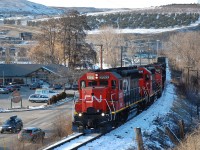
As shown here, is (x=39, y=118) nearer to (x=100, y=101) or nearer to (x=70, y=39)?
(x=100, y=101)

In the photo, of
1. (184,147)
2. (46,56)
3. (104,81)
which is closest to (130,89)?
(104,81)

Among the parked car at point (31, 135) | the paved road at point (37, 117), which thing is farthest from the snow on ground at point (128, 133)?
the parked car at point (31, 135)

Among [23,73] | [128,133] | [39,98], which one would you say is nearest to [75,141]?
[128,133]

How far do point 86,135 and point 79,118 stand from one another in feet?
3.87

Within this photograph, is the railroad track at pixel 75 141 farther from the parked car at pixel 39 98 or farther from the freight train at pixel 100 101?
the parked car at pixel 39 98

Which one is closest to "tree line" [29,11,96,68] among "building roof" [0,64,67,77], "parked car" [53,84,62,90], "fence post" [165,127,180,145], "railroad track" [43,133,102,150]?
"building roof" [0,64,67,77]

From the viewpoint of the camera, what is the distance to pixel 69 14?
298ft

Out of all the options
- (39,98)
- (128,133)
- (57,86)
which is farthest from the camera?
(57,86)

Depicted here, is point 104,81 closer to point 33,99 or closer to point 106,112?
point 106,112

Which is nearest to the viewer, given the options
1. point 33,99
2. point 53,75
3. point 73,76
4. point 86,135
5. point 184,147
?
point 184,147

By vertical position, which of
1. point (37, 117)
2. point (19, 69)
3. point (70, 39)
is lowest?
point (37, 117)

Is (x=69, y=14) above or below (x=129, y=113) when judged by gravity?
above

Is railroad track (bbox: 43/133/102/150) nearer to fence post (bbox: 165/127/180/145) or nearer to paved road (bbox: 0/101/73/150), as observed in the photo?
paved road (bbox: 0/101/73/150)

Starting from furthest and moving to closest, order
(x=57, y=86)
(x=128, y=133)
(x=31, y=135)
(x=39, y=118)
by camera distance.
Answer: (x=57, y=86)
(x=39, y=118)
(x=31, y=135)
(x=128, y=133)
